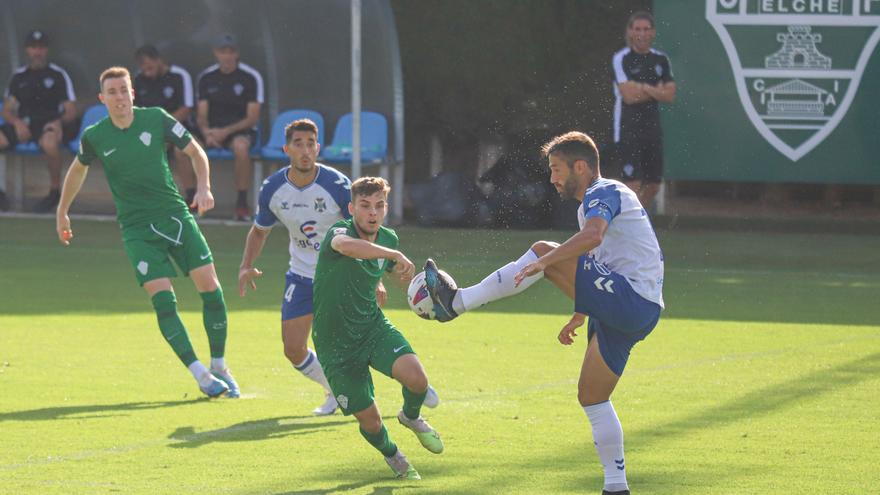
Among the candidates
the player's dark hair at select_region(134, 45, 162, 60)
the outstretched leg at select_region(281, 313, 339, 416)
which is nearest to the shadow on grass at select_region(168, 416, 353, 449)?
the outstretched leg at select_region(281, 313, 339, 416)

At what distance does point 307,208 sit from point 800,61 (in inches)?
422

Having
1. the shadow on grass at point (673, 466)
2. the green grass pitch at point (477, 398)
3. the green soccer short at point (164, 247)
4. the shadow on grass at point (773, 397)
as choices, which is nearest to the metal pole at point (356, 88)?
the green grass pitch at point (477, 398)

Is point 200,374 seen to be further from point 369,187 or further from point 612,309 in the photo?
point 612,309

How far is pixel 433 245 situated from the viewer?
691 inches

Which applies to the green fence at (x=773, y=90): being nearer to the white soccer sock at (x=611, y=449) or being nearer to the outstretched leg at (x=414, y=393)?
the outstretched leg at (x=414, y=393)

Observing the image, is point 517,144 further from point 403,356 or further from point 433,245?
point 403,356

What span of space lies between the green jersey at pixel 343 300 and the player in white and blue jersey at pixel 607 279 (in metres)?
0.78

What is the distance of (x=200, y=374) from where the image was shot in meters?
9.17

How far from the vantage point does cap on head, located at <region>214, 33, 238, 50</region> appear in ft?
64.1

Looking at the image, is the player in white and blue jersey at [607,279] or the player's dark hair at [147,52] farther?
the player's dark hair at [147,52]

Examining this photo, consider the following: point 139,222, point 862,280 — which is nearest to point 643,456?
point 139,222

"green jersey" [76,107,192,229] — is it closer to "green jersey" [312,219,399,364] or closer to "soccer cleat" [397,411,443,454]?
"green jersey" [312,219,399,364]

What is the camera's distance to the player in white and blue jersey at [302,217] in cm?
888

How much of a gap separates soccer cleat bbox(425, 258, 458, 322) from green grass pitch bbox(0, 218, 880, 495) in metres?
0.76
